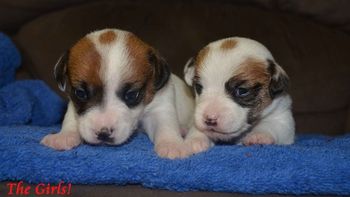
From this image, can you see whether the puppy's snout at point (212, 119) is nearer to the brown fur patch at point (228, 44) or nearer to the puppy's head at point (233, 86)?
the puppy's head at point (233, 86)

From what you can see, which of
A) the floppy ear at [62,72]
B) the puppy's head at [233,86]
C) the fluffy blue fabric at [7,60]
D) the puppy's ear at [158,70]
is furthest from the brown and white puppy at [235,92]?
the fluffy blue fabric at [7,60]

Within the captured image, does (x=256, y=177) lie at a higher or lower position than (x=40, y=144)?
higher

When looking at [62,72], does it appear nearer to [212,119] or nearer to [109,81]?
[109,81]

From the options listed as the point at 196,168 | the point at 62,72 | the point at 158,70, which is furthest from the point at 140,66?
the point at 196,168

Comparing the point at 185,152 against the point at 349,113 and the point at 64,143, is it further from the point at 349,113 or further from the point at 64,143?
the point at 349,113

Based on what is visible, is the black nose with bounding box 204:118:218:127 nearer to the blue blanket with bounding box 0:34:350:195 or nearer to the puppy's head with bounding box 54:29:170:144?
the blue blanket with bounding box 0:34:350:195

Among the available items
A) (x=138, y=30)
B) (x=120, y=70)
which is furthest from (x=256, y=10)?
(x=120, y=70)
